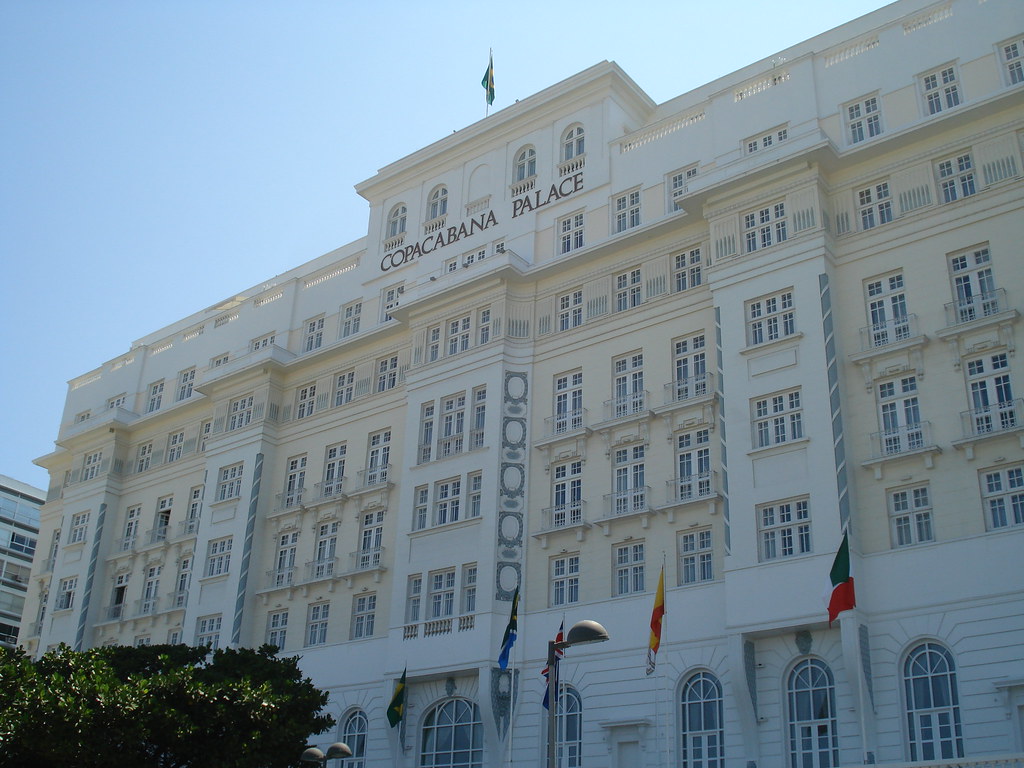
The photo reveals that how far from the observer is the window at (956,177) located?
3231 cm

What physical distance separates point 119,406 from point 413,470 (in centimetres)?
2213

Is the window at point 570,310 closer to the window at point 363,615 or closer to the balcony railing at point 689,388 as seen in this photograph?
the balcony railing at point 689,388

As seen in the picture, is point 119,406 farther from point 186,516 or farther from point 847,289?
point 847,289

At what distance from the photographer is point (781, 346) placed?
108ft

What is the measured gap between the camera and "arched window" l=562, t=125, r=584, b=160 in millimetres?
42625

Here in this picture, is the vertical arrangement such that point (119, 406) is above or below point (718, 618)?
above

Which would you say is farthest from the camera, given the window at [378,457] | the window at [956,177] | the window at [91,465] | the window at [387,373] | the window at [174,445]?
the window at [91,465]

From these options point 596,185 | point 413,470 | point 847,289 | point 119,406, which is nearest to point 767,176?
point 847,289

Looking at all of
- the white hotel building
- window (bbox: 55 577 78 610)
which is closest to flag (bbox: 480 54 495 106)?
the white hotel building

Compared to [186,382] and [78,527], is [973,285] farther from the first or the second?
[78,527]

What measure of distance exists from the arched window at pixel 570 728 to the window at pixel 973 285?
15.5 m

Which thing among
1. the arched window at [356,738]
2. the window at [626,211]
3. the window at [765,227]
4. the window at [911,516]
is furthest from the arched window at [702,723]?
the window at [626,211]

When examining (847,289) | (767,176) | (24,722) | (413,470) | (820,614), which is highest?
(767,176)

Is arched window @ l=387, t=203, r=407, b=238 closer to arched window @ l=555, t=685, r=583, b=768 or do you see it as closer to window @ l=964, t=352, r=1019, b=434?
arched window @ l=555, t=685, r=583, b=768
